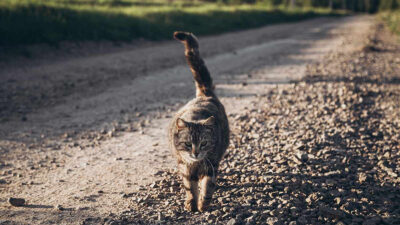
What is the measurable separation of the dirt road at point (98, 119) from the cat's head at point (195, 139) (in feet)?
3.15

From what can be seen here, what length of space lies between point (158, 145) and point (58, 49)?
31.4 ft

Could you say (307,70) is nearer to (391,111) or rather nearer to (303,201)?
(391,111)

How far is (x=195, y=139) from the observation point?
3.81 meters

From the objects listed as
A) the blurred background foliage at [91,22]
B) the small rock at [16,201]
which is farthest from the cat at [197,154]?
the blurred background foliage at [91,22]

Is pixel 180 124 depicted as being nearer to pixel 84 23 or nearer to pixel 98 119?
pixel 98 119

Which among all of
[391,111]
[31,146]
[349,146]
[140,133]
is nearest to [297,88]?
[391,111]

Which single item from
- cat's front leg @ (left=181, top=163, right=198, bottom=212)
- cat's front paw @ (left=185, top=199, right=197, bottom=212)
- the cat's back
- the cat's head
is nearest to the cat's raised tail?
the cat's back

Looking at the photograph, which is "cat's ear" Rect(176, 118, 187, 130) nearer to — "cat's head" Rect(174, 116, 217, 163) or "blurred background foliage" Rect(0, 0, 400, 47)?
"cat's head" Rect(174, 116, 217, 163)

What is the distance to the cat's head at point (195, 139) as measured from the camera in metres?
3.83

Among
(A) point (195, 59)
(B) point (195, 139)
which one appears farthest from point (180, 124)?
(A) point (195, 59)

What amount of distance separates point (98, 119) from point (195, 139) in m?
3.91

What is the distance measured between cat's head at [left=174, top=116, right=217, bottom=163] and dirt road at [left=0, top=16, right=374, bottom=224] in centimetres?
96

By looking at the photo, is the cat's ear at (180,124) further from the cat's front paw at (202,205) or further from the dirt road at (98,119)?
the dirt road at (98,119)

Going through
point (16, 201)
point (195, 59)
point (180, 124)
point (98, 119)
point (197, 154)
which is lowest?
point (98, 119)
